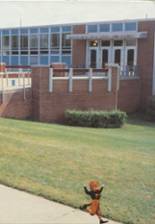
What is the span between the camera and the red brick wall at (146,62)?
32.9m

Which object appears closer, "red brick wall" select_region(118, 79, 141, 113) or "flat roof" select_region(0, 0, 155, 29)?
"red brick wall" select_region(118, 79, 141, 113)

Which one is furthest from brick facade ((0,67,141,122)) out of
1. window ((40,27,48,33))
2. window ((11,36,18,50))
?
window ((11,36,18,50))

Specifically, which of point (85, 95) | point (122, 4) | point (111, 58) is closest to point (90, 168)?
point (85, 95)

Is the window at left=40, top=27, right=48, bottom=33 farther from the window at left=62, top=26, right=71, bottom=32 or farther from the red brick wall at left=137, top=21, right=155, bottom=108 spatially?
the red brick wall at left=137, top=21, right=155, bottom=108

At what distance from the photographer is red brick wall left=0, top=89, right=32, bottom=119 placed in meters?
22.1

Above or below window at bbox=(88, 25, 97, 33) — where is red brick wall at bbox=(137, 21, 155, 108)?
below

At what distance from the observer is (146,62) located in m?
33.3

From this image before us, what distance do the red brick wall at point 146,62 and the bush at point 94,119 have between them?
29.1 feet

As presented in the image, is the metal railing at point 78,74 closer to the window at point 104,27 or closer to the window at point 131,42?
the window at point 131,42

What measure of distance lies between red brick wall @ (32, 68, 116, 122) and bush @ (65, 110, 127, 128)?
2.22ft

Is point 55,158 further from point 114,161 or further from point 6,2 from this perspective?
point 6,2

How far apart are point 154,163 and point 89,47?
29.3 m

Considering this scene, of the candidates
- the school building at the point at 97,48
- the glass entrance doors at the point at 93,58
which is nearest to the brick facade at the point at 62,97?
the school building at the point at 97,48

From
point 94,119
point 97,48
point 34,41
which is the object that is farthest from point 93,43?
point 94,119
